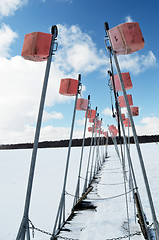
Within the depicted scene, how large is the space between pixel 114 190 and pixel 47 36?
4565 mm

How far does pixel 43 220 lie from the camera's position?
12.6ft

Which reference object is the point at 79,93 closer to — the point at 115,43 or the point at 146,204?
the point at 115,43

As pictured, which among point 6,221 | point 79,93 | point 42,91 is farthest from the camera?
point 6,221

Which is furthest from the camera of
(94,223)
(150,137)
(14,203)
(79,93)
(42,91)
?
(150,137)

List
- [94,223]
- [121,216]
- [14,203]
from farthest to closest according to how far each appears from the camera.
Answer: [14,203]
[121,216]
[94,223]

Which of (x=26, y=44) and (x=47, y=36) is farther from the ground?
(x=47, y=36)

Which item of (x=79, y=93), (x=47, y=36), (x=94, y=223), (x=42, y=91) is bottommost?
(x=94, y=223)

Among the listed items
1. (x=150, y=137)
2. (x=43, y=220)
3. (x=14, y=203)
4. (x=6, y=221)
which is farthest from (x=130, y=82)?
(x=150, y=137)

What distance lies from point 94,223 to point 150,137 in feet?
138

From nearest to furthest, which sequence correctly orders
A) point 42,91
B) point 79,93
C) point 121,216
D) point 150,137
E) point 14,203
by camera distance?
point 42,91 → point 121,216 → point 79,93 → point 14,203 → point 150,137

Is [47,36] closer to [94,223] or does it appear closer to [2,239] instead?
[94,223]

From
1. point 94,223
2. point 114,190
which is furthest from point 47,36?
point 114,190

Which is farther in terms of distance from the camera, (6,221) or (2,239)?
(6,221)

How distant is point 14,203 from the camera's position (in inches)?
203
